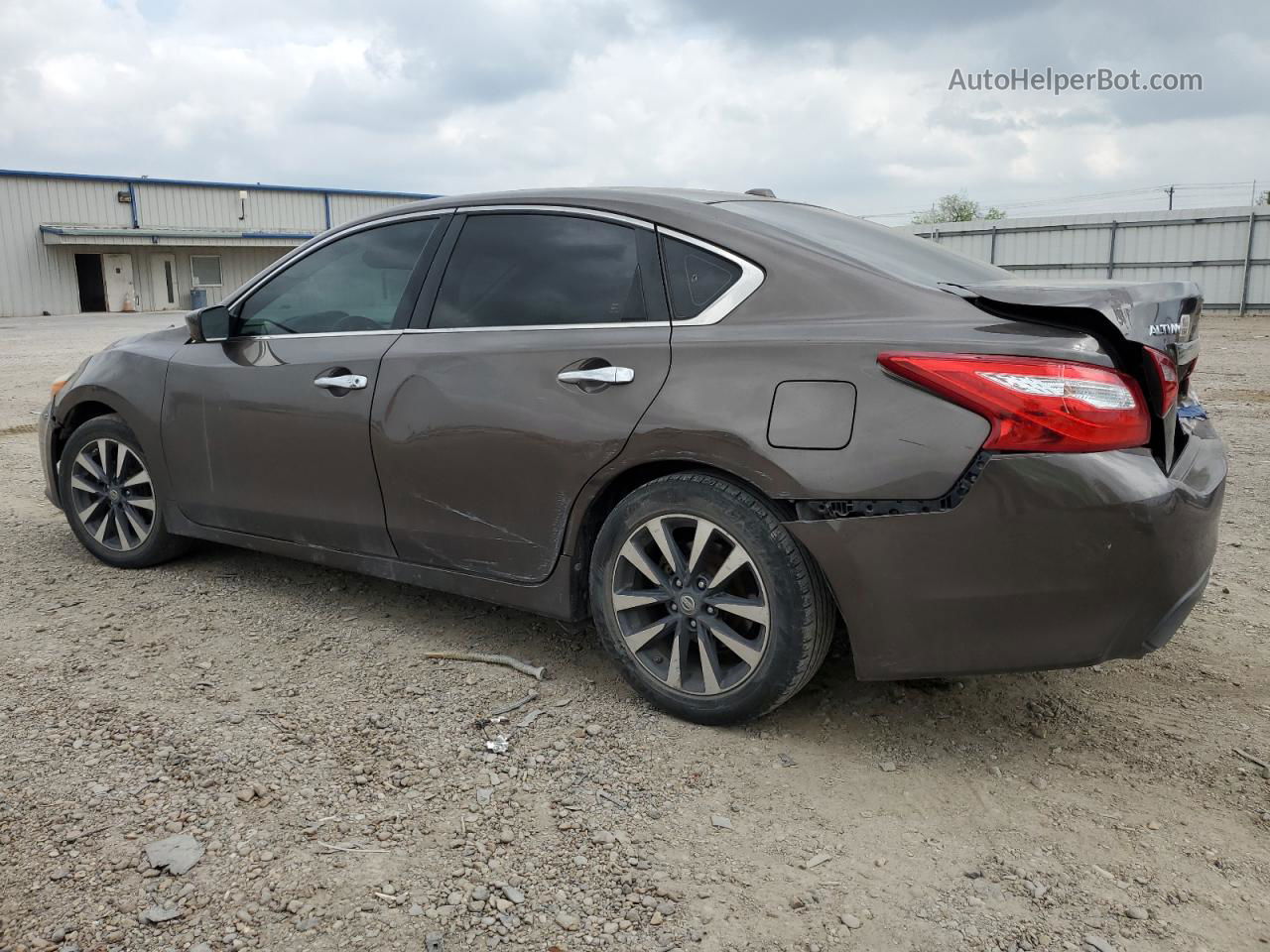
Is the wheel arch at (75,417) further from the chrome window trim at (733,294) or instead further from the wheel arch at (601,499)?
the chrome window trim at (733,294)

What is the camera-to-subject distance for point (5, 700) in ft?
10.9

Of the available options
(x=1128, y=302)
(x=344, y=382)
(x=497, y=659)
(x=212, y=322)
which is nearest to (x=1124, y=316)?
(x=1128, y=302)

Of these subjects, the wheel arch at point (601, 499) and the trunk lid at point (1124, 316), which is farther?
the wheel arch at point (601, 499)

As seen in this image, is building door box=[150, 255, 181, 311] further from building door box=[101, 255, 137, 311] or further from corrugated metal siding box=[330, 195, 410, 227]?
corrugated metal siding box=[330, 195, 410, 227]

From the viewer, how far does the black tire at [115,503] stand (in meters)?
4.56

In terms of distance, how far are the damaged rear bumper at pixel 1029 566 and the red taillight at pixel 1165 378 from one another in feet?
0.53

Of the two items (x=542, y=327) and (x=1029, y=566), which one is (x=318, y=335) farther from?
(x=1029, y=566)

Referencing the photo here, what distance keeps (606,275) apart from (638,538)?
827 mm

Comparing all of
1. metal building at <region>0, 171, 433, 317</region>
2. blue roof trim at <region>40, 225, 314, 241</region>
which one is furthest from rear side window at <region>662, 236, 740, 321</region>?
blue roof trim at <region>40, 225, 314, 241</region>

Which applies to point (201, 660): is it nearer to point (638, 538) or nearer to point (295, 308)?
point (295, 308)

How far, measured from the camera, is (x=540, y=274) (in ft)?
11.3

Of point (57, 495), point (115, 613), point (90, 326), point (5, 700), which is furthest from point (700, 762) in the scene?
point (90, 326)

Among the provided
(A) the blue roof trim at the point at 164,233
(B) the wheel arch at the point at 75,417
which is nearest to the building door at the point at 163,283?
(A) the blue roof trim at the point at 164,233

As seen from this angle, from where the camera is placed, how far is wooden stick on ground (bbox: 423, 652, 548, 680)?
140 inches
